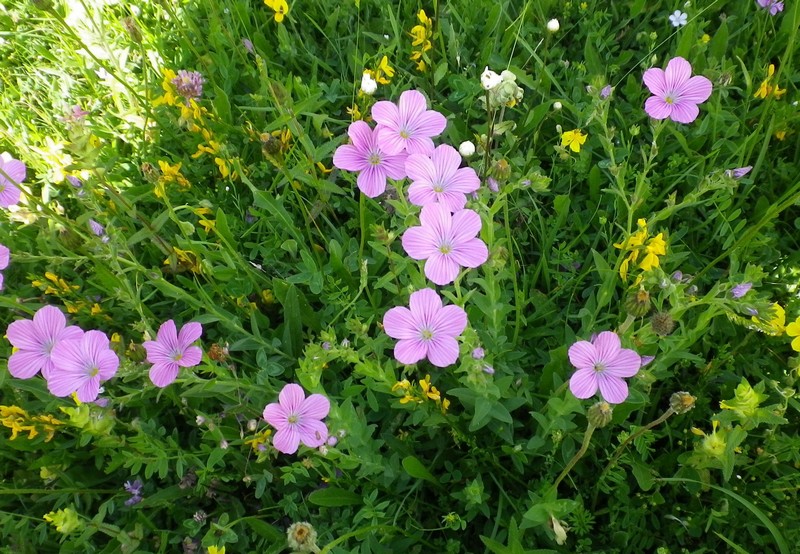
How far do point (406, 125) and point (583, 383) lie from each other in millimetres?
728

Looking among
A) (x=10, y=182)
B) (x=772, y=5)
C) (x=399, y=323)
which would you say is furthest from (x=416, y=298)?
(x=772, y=5)

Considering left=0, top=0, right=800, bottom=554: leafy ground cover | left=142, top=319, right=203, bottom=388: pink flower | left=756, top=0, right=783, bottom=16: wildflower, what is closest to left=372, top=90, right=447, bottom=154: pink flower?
left=0, top=0, right=800, bottom=554: leafy ground cover

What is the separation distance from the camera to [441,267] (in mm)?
1313

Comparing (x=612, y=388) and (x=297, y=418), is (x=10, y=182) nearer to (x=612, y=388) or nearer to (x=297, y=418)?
(x=297, y=418)

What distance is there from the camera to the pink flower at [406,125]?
138 centimetres

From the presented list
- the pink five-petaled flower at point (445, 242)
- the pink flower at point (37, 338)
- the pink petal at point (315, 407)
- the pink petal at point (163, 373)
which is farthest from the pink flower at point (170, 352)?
the pink five-petaled flower at point (445, 242)

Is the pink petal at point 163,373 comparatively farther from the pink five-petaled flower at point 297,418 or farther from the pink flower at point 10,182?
the pink flower at point 10,182

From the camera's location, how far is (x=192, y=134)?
93.6 inches

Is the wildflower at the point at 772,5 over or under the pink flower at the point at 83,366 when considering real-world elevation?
over

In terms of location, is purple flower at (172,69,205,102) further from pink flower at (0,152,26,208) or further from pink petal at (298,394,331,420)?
pink petal at (298,394,331,420)

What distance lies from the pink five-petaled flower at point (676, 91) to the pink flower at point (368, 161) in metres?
0.76

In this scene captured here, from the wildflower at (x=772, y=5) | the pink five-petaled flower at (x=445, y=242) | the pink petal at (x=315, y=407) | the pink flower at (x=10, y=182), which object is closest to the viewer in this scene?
the pink five-petaled flower at (x=445, y=242)

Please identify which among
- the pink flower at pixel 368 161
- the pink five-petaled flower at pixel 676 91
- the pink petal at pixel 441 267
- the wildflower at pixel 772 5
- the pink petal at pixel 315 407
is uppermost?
the wildflower at pixel 772 5

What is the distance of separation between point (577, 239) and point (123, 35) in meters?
2.17
